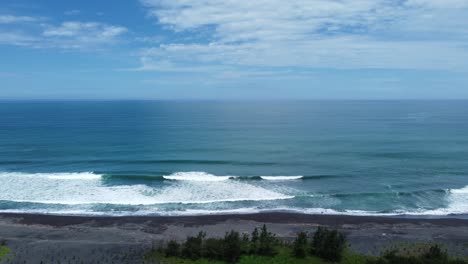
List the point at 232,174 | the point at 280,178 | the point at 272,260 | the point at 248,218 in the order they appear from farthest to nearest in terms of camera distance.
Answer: the point at 232,174 → the point at 280,178 → the point at 248,218 → the point at 272,260

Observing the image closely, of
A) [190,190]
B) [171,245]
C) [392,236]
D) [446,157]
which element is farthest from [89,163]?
[446,157]

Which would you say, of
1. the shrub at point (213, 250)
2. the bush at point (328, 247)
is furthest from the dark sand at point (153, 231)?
the shrub at point (213, 250)

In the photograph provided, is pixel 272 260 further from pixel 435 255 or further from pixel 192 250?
pixel 435 255

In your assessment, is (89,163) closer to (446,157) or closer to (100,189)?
(100,189)

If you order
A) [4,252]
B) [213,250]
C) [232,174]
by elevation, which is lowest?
[4,252]

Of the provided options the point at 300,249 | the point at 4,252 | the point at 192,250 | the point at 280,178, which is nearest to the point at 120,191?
Answer: the point at 4,252

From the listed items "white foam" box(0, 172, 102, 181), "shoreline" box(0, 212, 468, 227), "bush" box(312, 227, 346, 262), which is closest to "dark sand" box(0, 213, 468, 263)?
"shoreline" box(0, 212, 468, 227)
